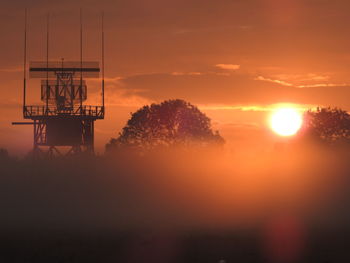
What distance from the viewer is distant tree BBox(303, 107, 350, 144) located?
9994cm

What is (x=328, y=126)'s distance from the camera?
102438 millimetres

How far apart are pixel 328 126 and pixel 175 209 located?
54.5m

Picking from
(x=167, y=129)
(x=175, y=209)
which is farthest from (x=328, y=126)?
(x=175, y=209)

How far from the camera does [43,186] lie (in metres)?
63.1

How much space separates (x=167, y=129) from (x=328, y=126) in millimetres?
23141

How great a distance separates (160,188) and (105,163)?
40.3ft

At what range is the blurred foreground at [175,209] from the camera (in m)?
38.9

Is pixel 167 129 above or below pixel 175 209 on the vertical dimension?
above

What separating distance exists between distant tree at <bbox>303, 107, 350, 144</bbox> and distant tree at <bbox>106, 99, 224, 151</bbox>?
1307 cm

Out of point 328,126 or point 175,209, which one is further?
point 328,126

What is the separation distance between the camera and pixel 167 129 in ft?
312

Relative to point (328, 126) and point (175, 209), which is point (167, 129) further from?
point (175, 209)

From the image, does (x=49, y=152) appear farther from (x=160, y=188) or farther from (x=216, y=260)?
(x=216, y=260)

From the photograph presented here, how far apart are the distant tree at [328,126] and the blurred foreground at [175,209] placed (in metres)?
15.7
